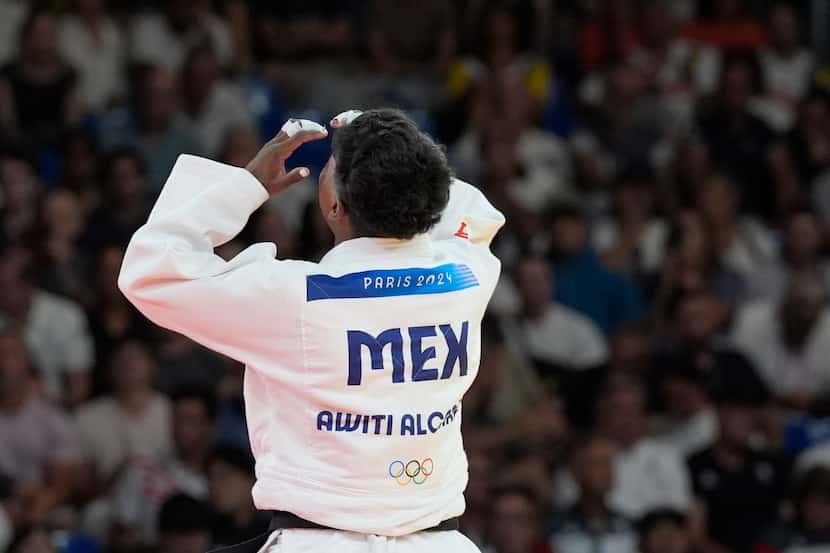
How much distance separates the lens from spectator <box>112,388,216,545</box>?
815 centimetres

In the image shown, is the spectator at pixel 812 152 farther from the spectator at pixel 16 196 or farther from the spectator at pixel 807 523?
the spectator at pixel 16 196

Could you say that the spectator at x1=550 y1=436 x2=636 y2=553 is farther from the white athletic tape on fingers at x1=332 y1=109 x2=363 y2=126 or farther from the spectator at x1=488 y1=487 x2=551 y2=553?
the white athletic tape on fingers at x1=332 y1=109 x2=363 y2=126

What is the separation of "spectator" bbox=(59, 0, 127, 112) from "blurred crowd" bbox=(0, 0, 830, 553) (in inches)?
1.0

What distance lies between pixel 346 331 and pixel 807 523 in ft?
18.0

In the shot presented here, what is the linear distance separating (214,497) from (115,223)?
216 centimetres

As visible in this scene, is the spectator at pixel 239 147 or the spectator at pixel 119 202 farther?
the spectator at pixel 239 147

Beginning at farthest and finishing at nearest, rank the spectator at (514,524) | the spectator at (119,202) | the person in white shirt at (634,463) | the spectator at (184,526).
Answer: the spectator at (119,202) → the person in white shirt at (634,463) → the spectator at (514,524) → the spectator at (184,526)

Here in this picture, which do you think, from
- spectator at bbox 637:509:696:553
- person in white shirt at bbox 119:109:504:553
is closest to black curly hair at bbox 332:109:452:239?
person in white shirt at bbox 119:109:504:553

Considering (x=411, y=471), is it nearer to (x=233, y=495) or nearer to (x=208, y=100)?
(x=233, y=495)

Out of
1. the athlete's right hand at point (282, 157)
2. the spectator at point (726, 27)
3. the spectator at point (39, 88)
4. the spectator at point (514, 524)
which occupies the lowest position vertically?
the spectator at point (514, 524)

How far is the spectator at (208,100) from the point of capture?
34.9ft

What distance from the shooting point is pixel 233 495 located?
813cm

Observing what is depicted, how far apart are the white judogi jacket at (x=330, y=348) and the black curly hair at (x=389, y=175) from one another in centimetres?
8

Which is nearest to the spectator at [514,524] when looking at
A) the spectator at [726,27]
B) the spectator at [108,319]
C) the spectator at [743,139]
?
the spectator at [108,319]
